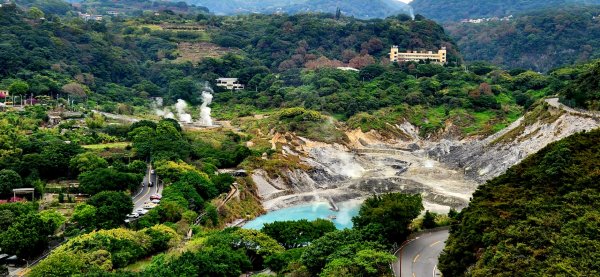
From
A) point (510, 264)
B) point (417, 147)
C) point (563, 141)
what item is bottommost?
point (417, 147)

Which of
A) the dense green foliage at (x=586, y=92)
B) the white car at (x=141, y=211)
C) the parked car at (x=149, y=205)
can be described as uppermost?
the dense green foliage at (x=586, y=92)

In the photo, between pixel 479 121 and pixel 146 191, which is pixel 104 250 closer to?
pixel 146 191

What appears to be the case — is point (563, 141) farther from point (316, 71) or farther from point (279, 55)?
point (279, 55)

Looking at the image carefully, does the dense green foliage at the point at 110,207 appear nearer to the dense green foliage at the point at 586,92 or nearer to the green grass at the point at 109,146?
the green grass at the point at 109,146

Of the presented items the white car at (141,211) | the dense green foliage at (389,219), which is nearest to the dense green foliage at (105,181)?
the white car at (141,211)

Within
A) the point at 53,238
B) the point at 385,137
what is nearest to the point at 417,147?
the point at 385,137

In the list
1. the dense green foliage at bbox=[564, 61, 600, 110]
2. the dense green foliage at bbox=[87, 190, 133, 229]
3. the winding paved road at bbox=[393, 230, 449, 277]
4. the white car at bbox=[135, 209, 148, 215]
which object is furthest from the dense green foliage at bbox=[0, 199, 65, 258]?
the dense green foliage at bbox=[564, 61, 600, 110]

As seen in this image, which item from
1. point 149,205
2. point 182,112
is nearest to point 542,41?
point 182,112
